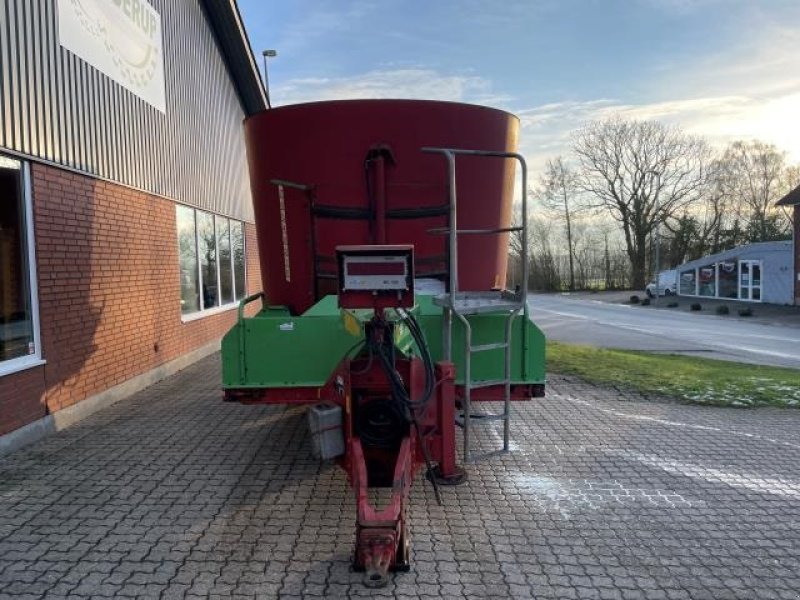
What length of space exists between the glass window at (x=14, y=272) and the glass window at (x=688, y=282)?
1462 inches

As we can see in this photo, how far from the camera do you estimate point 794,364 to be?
42.5ft

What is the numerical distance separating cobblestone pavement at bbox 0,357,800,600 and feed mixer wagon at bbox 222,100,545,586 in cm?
52

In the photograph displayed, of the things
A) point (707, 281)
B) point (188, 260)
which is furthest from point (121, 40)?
point (707, 281)

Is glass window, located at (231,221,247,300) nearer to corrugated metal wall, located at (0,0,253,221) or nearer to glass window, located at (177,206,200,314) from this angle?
corrugated metal wall, located at (0,0,253,221)

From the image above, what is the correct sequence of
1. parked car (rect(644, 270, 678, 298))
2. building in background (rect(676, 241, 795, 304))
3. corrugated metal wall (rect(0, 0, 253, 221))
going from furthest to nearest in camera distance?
parked car (rect(644, 270, 678, 298)) → building in background (rect(676, 241, 795, 304)) → corrugated metal wall (rect(0, 0, 253, 221))

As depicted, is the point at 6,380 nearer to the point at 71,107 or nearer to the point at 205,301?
the point at 71,107

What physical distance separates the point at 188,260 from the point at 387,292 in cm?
781

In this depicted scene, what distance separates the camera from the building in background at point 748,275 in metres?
29.6

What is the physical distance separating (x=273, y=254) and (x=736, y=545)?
3984mm

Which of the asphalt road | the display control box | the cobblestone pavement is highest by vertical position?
the display control box

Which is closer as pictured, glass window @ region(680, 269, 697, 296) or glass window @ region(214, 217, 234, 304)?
glass window @ region(214, 217, 234, 304)

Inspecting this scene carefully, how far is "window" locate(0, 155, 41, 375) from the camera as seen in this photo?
18.8 feet

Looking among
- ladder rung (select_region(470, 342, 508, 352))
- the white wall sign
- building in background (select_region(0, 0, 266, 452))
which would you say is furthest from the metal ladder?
the white wall sign

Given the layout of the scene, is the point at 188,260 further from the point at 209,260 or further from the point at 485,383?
the point at 485,383
